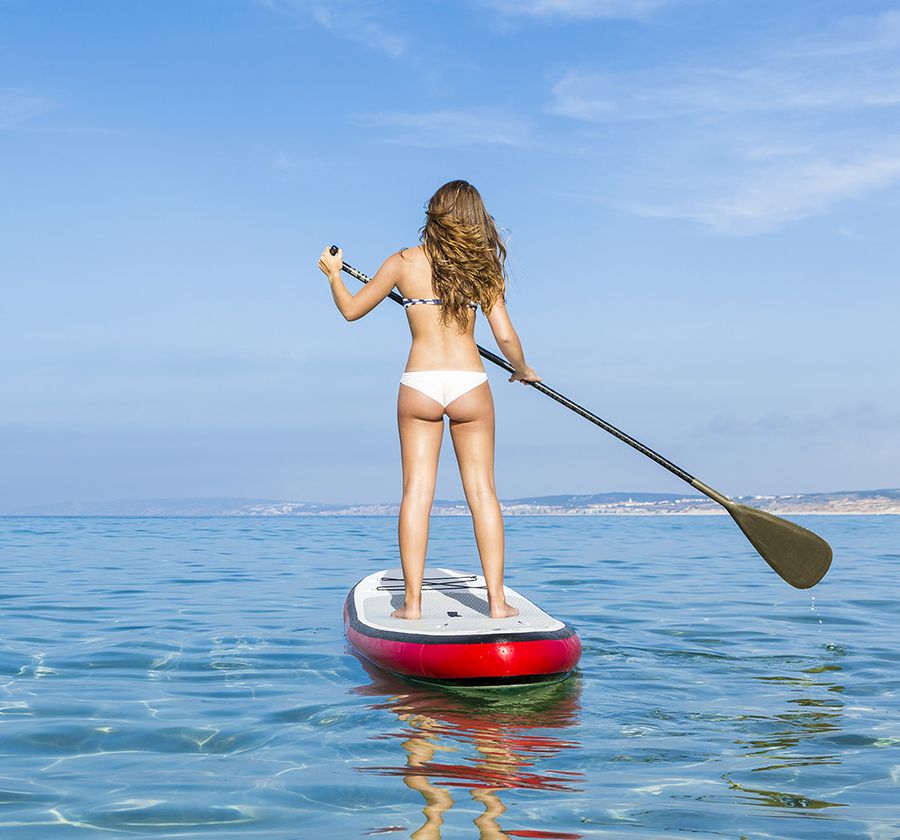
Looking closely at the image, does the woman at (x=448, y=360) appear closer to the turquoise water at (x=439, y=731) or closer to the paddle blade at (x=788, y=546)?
the turquoise water at (x=439, y=731)

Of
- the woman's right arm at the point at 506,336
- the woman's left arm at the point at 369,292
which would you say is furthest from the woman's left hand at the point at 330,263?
the woman's right arm at the point at 506,336

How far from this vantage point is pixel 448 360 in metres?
5.69

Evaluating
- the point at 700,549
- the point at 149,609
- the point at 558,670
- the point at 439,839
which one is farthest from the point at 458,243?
the point at 700,549

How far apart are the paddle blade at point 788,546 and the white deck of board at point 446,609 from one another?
1645 mm

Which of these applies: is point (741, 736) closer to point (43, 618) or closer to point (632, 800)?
point (632, 800)

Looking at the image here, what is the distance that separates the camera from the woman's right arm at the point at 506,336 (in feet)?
19.1

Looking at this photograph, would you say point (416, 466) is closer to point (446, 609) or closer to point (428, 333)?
point (428, 333)

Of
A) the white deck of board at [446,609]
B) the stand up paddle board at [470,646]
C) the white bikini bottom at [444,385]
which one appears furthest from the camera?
the white bikini bottom at [444,385]

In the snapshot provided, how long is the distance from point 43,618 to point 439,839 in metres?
6.29

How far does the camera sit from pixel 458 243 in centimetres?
566

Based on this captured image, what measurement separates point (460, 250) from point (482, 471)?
1.26 meters

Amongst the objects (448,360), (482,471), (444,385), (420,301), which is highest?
(420,301)

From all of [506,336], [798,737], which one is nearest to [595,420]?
[506,336]

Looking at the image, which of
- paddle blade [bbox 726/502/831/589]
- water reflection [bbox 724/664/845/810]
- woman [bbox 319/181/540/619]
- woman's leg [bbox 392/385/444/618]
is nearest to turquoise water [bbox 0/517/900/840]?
water reflection [bbox 724/664/845/810]
